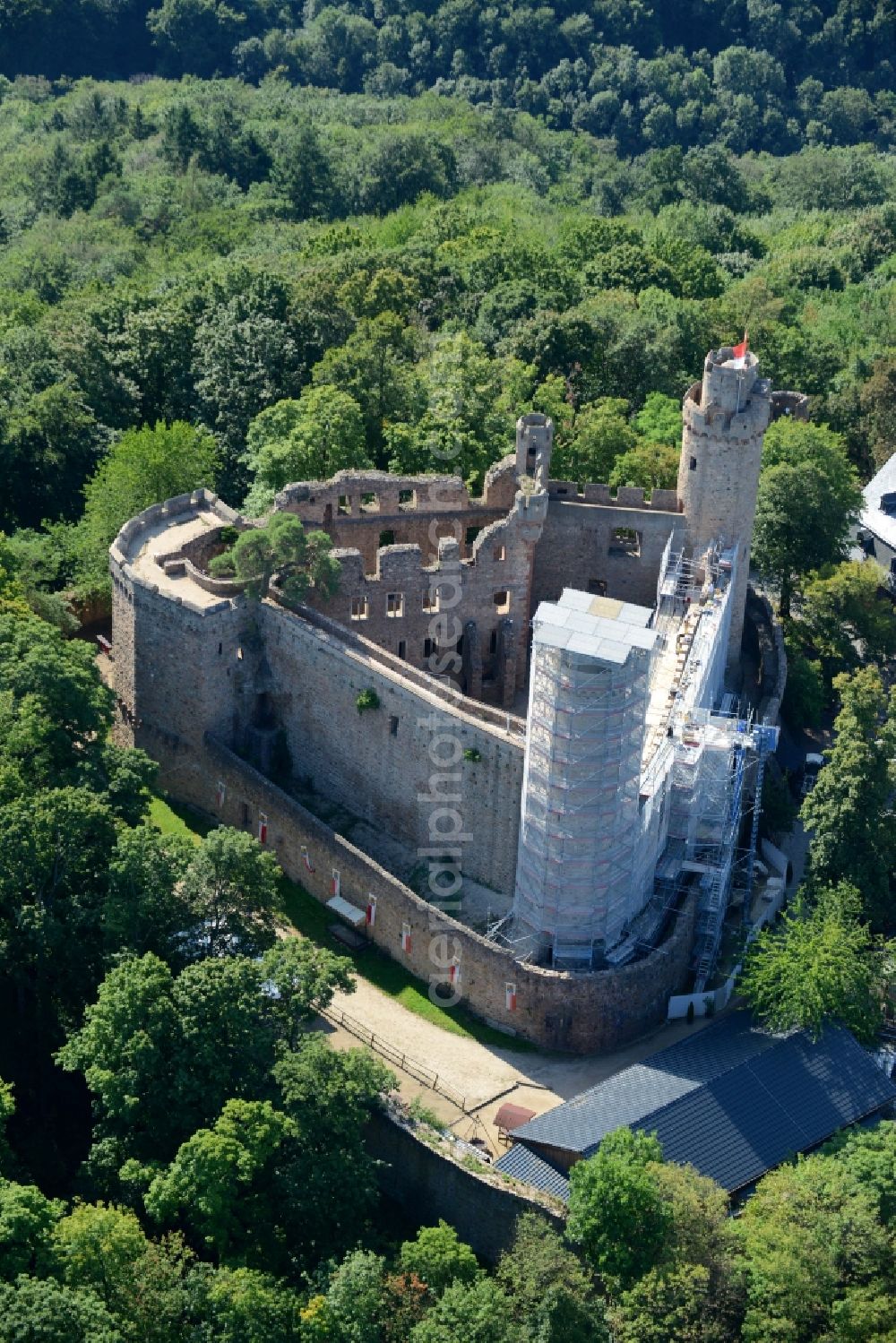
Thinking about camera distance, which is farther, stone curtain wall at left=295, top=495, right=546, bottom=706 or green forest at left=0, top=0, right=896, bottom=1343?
stone curtain wall at left=295, top=495, right=546, bottom=706

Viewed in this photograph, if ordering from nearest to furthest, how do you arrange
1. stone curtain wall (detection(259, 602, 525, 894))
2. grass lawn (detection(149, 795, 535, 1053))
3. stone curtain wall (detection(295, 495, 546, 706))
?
grass lawn (detection(149, 795, 535, 1053))
stone curtain wall (detection(259, 602, 525, 894))
stone curtain wall (detection(295, 495, 546, 706))

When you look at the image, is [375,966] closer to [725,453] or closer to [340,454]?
[725,453]

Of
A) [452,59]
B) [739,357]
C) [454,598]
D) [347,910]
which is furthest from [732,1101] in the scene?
[452,59]

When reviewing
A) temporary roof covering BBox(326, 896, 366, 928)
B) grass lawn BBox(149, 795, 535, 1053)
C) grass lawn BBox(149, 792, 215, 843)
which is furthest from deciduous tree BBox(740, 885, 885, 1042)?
grass lawn BBox(149, 792, 215, 843)

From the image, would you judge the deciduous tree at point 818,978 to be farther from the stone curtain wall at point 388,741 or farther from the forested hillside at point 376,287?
Answer: the forested hillside at point 376,287

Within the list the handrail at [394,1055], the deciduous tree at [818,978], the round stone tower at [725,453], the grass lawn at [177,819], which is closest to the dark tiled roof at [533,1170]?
the handrail at [394,1055]

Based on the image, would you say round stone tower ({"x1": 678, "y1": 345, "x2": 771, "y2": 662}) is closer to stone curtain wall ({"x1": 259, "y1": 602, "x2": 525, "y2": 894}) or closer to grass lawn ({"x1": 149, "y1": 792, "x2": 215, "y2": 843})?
stone curtain wall ({"x1": 259, "y1": 602, "x2": 525, "y2": 894})

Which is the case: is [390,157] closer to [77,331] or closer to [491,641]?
[77,331]
